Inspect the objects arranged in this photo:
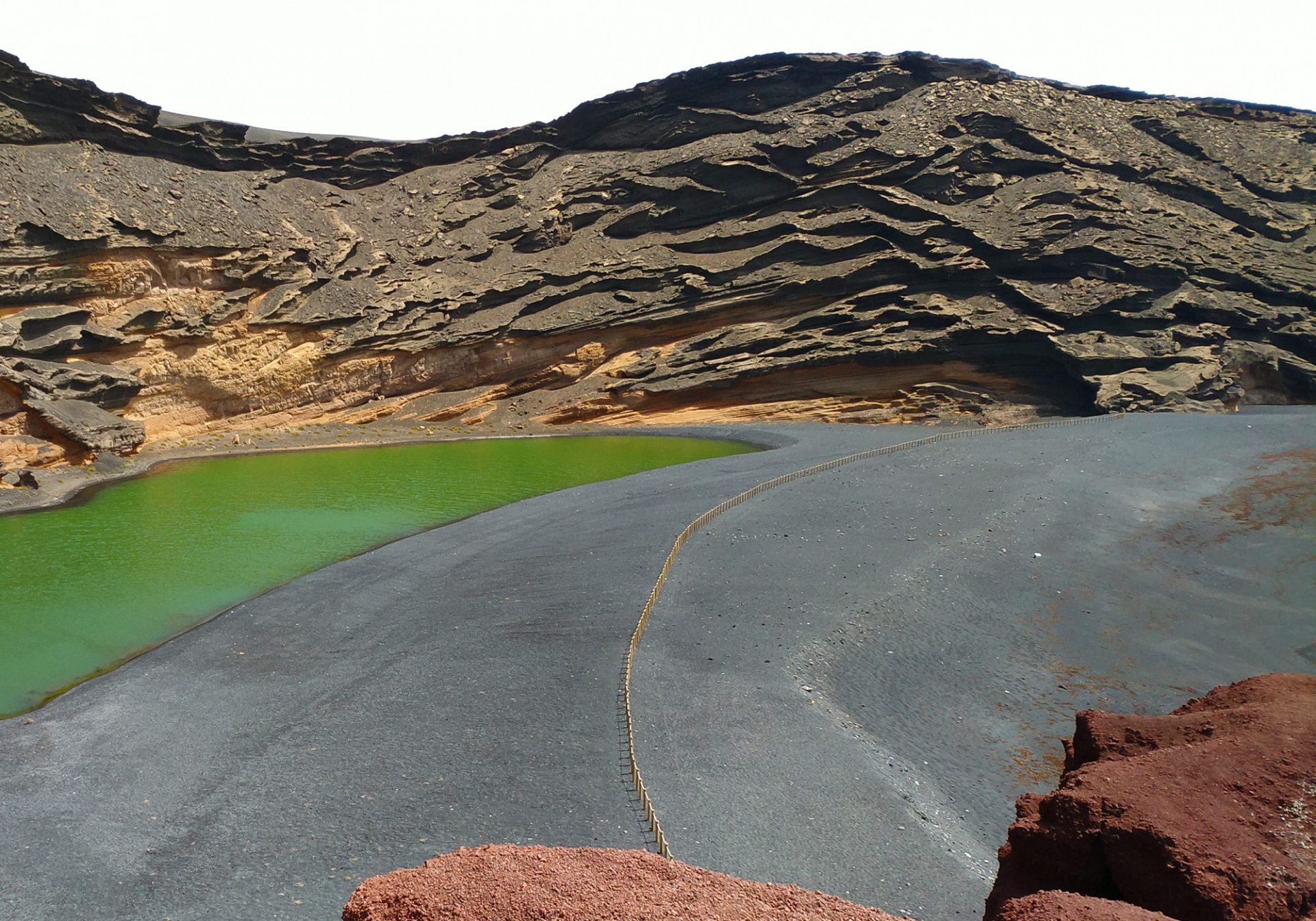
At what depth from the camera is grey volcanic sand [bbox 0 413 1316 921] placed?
8344 mm

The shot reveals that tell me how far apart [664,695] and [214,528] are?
54.7 ft

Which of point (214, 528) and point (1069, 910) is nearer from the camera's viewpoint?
point (1069, 910)

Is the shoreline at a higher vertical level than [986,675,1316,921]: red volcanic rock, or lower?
lower

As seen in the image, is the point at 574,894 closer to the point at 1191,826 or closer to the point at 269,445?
the point at 1191,826

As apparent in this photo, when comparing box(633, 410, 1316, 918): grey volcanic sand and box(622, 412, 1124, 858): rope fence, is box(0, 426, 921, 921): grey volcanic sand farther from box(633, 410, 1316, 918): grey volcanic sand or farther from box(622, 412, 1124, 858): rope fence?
box(633, 410, 1316, 918): grey volcanic sand

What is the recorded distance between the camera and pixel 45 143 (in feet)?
124

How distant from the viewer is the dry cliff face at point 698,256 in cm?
3688

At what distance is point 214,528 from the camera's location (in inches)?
906

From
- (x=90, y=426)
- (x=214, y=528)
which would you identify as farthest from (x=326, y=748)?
(x=90, y=426)

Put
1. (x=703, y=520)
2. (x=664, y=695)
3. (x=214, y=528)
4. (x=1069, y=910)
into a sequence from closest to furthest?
(x=1069, y=910), (x=664, y=695), (x=703, y=520), (x=214, y=528)

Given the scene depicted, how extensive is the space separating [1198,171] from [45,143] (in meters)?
53.9

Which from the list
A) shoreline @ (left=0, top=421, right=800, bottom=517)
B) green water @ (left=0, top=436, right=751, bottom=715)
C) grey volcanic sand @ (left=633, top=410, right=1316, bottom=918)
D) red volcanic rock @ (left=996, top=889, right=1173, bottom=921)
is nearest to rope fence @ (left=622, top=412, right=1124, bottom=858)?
grey volcanic sand @ (left=633, top=410, right=1316, bottom=918)

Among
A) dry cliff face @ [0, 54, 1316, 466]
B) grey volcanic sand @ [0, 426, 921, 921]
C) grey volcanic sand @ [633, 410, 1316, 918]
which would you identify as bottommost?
grey volcanic sand @ [0, 426, 921, 921]

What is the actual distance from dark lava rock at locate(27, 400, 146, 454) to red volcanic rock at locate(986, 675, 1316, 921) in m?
33.3
